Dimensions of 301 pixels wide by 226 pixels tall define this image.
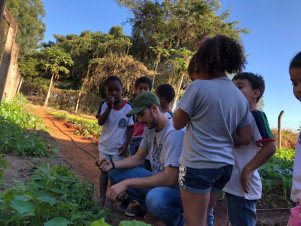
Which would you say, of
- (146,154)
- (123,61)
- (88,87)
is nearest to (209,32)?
(123,61)

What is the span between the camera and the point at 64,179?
307 cm

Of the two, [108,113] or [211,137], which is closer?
[211,137]

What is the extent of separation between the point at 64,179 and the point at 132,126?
1252 mm

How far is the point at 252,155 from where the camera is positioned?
2479mm

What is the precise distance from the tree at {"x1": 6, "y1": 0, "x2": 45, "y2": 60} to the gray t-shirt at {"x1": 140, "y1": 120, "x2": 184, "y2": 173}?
144 ft

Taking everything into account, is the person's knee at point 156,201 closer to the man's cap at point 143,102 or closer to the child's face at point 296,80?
the man's cap at point 143,102

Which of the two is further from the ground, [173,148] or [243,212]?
[173,148]

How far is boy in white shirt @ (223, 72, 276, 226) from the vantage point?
7.76ft

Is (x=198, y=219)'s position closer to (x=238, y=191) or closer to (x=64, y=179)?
(x=238, y=191)

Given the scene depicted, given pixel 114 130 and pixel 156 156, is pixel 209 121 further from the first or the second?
pixel 114 130

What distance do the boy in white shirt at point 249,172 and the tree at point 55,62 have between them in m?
22.2

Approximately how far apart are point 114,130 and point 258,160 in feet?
6.67

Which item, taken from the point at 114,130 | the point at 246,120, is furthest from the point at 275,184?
the point at 246,120

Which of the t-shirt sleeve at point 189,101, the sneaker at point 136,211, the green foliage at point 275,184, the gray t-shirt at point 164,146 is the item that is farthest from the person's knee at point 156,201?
the green foliage at point 275,184
